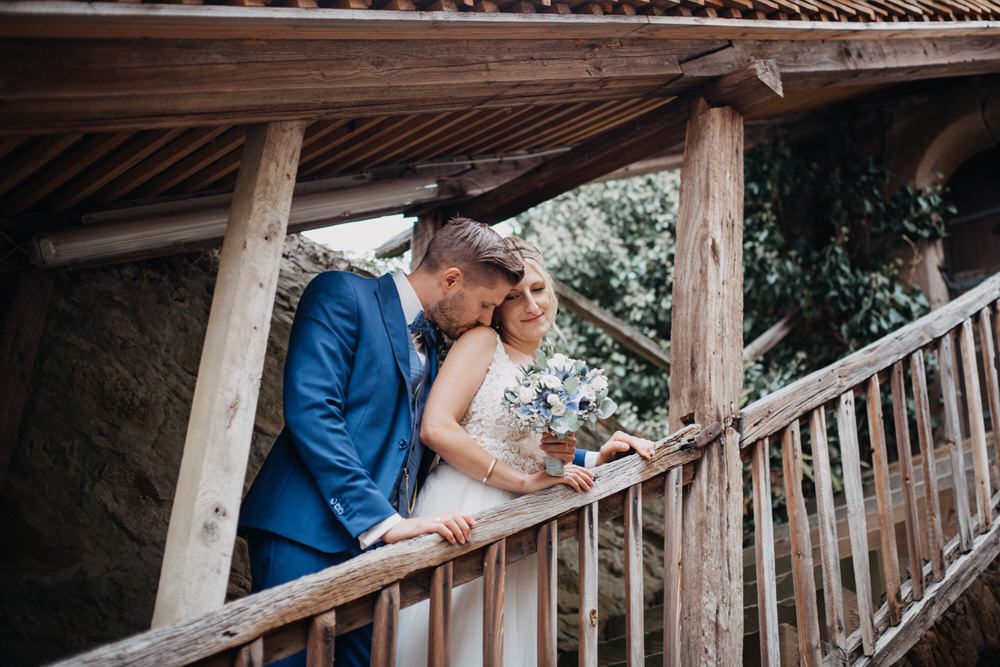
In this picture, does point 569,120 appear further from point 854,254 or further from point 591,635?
point 854,254

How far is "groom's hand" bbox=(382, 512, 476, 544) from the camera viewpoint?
95.4 inches

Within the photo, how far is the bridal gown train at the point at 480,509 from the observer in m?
2.75

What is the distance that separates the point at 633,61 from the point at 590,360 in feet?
20.3

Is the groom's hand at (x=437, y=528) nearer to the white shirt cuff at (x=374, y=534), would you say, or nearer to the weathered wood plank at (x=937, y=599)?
the white shirt cuff at (x=374, y=534)

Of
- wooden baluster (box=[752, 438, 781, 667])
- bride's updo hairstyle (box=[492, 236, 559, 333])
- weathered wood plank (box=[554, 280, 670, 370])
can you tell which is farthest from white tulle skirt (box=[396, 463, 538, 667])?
weathered wood plank (box=[554, 280, 670, 370])

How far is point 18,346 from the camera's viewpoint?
3727 mm

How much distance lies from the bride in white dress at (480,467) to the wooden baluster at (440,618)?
1.02 ft

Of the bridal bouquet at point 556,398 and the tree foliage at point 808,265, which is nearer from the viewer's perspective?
the bridal bouquet at point 556,398

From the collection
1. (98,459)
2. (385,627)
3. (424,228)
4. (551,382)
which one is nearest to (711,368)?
(551,382)

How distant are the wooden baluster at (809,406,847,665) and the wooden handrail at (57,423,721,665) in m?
0.71

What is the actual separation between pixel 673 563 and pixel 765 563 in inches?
16.1

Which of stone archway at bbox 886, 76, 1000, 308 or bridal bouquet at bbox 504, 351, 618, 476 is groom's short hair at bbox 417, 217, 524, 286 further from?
stone archway at bbox 886, 76, 1000, 308

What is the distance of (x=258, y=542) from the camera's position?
2.52m

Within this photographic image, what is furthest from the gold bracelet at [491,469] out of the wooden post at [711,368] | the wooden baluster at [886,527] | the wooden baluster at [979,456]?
the wooden baluster at [979,456]
